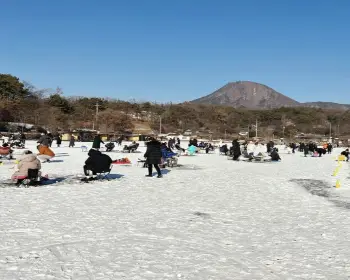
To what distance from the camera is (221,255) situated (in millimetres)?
5152

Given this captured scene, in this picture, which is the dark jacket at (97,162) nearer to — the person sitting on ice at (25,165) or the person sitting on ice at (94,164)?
the person sitting on ice at (94,164)

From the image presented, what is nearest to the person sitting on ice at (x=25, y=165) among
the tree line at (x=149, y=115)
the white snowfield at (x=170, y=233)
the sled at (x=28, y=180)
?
the sled at (x=28, y=180)

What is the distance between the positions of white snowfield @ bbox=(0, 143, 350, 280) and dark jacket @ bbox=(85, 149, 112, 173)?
842 millimetres

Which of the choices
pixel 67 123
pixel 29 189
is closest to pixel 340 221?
pixel 29 189

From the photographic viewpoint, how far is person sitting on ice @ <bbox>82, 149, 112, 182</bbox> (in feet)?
39.1

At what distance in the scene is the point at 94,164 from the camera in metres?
11.9

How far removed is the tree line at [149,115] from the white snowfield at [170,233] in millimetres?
52004

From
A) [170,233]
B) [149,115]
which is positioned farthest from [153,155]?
[149,115]

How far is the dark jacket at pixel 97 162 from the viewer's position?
11906mm

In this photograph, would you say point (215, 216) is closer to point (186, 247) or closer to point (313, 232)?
point (313, 232)

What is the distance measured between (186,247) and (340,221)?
3.45 metres

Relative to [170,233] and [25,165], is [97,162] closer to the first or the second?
[25,165]

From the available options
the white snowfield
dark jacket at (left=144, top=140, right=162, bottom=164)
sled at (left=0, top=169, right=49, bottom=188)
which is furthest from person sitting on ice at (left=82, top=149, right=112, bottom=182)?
dark jacket at (left=144, top=140, right=162, bottom=164)

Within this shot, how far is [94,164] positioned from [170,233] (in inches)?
245
